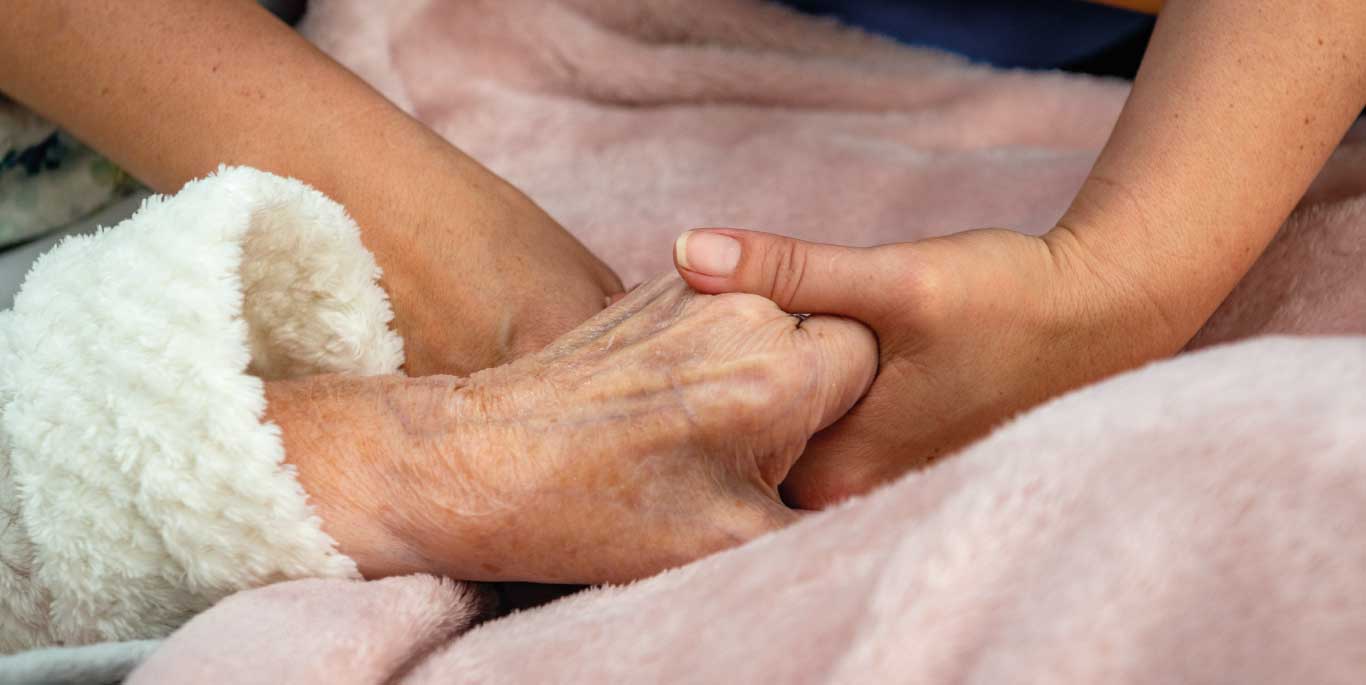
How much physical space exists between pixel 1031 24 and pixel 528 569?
2.88 ft

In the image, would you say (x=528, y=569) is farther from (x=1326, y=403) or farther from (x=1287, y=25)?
(x=1287, y=25)

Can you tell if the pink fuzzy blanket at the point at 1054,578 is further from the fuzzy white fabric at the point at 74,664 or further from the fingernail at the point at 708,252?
the fingernail at the point at 708,252

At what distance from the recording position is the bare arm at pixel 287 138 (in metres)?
0.76

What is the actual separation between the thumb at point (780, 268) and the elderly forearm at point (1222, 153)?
0.52ft

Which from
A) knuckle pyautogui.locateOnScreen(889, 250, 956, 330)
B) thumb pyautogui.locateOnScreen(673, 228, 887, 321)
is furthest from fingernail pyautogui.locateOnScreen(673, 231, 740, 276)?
knuckle pyautogui.locateOnScreen(889, 250, 956, 330)

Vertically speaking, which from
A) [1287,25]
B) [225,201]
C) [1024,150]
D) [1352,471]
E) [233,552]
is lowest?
[233,552]

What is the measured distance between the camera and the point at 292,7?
3.56ft

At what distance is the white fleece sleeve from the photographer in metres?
0.52

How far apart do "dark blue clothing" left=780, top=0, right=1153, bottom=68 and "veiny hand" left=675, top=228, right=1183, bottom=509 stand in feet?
1.59

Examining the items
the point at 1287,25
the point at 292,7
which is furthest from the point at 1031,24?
the point at 292,7

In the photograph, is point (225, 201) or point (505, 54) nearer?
point (225, 201)

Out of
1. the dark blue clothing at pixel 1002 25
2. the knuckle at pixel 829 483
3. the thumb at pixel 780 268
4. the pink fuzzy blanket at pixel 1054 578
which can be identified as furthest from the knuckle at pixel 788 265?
the dark blue clothing at pixel 1002 25

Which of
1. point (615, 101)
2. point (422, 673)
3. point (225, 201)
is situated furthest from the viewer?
point (615, 101)

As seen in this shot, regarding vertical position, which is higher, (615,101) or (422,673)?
(615,101)
